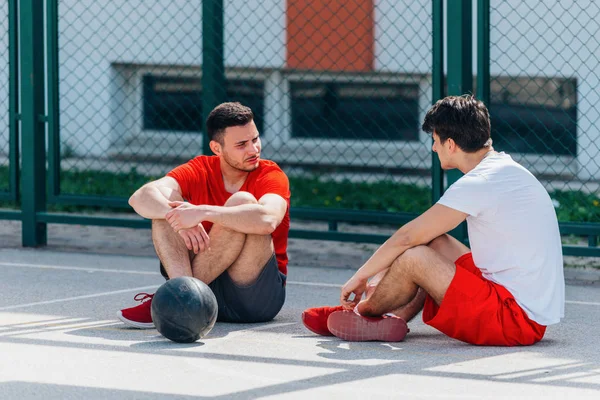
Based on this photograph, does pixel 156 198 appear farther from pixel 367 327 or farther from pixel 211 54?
pixel 211 54

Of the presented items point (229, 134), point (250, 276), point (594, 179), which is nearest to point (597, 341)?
point (250, 276)

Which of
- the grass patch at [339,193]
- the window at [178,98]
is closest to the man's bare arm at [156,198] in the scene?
the grass patch at [339,193]

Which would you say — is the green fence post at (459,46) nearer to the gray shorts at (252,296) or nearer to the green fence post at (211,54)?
the green fence post at (211,54)

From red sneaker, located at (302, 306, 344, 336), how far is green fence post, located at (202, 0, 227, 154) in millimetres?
3124

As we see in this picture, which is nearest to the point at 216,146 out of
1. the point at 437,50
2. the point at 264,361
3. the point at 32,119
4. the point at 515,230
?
the point at 264,361

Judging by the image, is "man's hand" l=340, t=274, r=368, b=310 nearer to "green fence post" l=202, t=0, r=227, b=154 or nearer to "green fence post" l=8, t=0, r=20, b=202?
"green fence post" l=202, t=0, r=227, b=154

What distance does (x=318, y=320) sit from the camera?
5.77 metres

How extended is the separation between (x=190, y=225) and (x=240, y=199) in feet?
0.94

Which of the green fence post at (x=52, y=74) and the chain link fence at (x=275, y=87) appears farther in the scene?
the chain link fence at (x=275, y=87)

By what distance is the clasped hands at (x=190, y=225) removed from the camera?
5.73 metres

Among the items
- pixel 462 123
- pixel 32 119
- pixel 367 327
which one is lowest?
pixel 367 327

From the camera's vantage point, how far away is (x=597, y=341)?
5.74 m

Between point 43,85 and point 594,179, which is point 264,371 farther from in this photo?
point 594,179

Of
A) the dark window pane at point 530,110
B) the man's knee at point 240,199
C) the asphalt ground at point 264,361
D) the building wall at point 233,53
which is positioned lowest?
the asphalt ground at point 264,361
